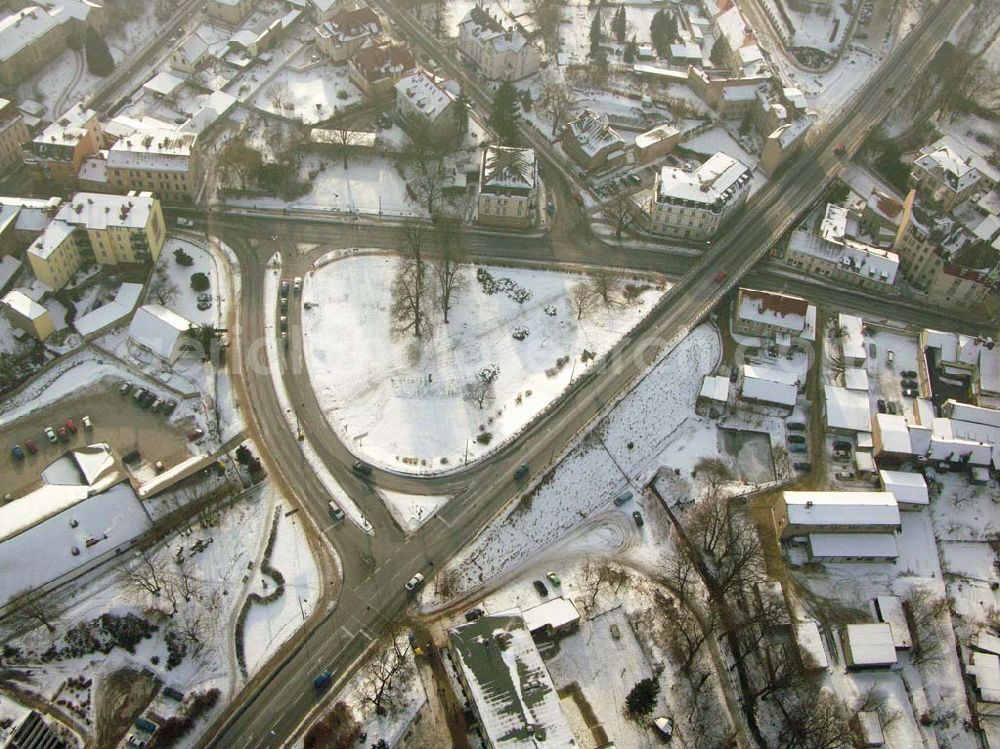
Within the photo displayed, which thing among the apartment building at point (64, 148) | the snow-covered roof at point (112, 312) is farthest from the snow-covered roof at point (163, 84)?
the snow-covered roof at point (112, 312)

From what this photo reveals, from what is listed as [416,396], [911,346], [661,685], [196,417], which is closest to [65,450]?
[196,417]

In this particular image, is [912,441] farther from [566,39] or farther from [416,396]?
[566,39]

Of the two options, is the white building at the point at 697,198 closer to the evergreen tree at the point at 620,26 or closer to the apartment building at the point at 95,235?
the evergreen tree at the point at 620,26

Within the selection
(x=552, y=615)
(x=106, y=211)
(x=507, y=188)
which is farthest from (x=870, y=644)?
(x=106, y=211)

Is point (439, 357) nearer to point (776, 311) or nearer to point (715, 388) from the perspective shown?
point (715, 388)

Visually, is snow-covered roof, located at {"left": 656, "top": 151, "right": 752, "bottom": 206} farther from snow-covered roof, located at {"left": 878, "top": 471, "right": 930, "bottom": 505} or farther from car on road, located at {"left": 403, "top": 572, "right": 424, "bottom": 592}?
car on road, located at {"left": 403, "top": 572, "right": 424, "bottom": 592}

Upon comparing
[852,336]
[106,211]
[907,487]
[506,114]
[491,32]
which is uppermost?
[491,32]
